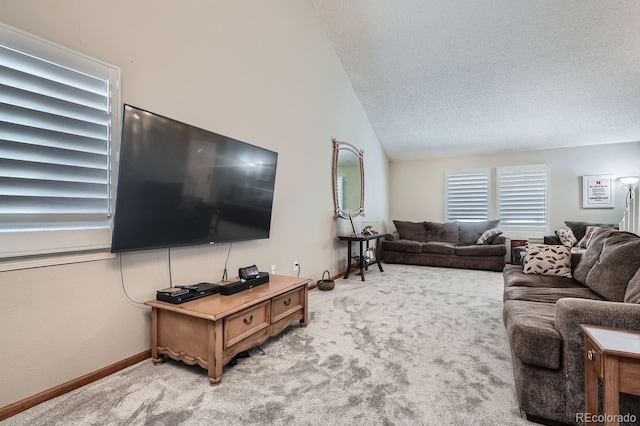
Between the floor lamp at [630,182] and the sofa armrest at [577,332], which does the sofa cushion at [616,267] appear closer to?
the sofa armrest at [577,332]

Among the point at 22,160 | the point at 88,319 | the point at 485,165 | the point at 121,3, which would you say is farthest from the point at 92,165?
the point at 485,165

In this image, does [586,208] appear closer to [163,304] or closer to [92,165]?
[163,304]

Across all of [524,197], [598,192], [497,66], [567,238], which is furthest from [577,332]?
[598,192]

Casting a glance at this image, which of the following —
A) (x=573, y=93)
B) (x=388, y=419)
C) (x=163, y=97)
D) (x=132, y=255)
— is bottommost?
(x=388, y=419)

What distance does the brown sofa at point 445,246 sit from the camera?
5.57 meters

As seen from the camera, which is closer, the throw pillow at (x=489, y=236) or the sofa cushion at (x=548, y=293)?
the sofa cushion at (x=548, y=293)

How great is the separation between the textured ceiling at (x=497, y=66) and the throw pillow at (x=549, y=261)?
258 cm

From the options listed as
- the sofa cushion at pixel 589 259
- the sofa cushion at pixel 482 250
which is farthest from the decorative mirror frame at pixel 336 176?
the sofa cushion at pixel 589 259

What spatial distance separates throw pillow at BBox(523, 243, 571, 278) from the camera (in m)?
2.92

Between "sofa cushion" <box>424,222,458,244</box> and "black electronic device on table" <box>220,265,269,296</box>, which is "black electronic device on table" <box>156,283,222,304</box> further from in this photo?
"sofa cushion" <box>424,222,458,244</box>

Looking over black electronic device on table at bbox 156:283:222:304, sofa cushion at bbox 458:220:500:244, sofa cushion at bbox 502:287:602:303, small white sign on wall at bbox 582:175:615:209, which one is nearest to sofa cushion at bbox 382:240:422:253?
sofa cushion at bbox 458:220:500:244

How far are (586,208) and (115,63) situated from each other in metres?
7.42

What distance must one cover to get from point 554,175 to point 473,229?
185 cm

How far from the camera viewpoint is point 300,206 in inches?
153
